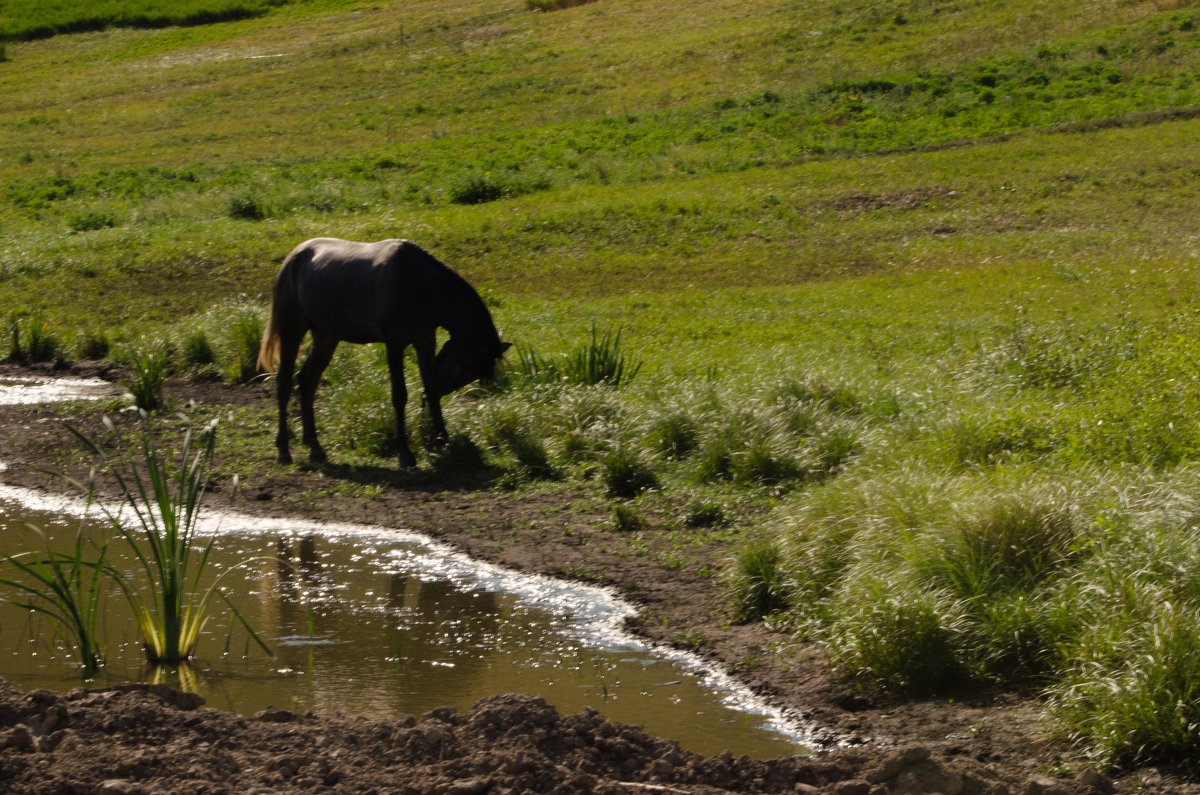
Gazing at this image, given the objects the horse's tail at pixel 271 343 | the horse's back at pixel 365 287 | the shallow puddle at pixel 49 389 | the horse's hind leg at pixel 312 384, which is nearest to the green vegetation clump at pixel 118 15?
the shallow puddle at pixel 49 389

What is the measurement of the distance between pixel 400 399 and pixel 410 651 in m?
4.61

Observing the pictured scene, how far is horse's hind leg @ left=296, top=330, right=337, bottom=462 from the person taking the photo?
1159cm

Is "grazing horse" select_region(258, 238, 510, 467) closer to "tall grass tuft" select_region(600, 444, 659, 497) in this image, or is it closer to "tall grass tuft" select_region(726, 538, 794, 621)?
"tall grass tuft" select_region(600, 444, 659, 497)

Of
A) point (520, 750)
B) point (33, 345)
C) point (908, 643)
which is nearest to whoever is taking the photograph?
point (520, 750)

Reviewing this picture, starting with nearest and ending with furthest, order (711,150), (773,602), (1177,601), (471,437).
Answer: (1177,601) → (773,602) → (471,437) → (711,150)

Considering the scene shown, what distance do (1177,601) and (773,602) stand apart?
2290mm

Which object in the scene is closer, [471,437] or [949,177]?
[471,437]

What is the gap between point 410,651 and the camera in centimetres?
681

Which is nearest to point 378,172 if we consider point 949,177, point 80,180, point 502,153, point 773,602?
point 502,153

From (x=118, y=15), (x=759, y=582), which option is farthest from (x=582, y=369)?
(x=118, y=15)

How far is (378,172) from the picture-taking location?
105 ft

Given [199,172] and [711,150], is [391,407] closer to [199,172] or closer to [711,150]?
[711,150]

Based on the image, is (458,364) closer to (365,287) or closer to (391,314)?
(391,314)

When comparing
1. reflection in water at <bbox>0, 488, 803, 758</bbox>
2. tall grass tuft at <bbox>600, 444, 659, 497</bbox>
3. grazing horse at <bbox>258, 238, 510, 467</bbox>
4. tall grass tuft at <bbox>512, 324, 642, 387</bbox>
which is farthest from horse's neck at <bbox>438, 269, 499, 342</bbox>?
reflection in water at <bbox>0, 488, 803, 758</bbox>
